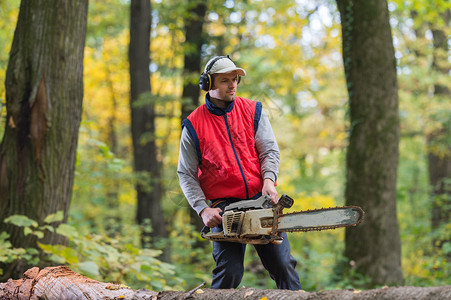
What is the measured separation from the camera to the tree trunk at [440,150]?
1133 cm

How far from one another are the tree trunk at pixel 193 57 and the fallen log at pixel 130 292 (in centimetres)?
626

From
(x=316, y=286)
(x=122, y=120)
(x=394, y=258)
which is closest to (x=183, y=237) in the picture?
(x=316, y=286)

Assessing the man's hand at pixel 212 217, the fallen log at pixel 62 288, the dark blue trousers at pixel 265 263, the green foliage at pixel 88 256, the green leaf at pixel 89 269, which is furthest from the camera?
the green foliage at pixel 88 256

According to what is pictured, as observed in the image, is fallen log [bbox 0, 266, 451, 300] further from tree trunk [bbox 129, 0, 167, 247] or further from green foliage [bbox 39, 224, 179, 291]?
tree trunk [bbox 129, 0, 167, 247]

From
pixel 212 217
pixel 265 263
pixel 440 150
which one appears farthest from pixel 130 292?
pixel 440 150

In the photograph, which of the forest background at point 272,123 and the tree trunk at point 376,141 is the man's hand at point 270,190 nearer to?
the forest background at point 272,123

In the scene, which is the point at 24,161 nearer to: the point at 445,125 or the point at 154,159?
the point at 154,159

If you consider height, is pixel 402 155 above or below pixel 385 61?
below

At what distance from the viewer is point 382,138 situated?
681 centimetres

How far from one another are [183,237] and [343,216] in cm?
656

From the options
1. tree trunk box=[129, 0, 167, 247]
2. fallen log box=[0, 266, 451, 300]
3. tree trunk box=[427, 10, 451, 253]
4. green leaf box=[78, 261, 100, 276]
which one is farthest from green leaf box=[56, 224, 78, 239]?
tree trunk box=[427, 10, 451, 253]

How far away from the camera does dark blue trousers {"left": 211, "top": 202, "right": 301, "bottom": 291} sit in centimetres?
304

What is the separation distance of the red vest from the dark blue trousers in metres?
0.29

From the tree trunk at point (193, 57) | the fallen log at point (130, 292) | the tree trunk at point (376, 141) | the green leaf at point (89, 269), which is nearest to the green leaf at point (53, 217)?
the green leaf at point (89, 269)
